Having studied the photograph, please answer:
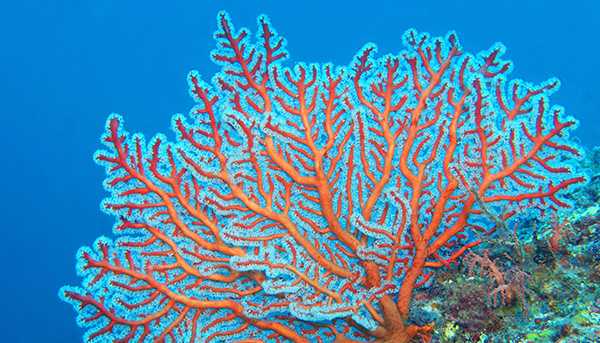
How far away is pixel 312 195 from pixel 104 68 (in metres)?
98.1

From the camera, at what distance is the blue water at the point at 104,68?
4869 centimetres

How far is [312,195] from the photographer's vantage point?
3.66m

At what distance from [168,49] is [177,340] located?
4016 inches

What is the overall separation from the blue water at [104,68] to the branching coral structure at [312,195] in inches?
1605

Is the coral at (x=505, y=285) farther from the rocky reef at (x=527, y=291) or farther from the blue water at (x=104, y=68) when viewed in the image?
the blue water at (x=104, y=68)

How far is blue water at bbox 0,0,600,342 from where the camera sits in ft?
160

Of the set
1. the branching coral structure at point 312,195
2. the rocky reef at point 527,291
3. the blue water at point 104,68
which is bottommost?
the rocky reef at point 527,291

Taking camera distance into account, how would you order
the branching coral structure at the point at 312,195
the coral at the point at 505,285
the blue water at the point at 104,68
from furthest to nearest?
the blue water at the point at 104,68
the branching coral structure at the point at 312,195
the coral at the point at 505,285

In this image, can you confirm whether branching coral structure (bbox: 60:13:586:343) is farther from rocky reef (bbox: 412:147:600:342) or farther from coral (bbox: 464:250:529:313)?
coral (bbox: 464:250:529:313)

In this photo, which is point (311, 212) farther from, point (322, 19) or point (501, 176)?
point (322, 19)

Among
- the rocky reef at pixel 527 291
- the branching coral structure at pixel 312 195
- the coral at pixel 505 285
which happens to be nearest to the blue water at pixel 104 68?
the branching coral structure at pixel 312 195

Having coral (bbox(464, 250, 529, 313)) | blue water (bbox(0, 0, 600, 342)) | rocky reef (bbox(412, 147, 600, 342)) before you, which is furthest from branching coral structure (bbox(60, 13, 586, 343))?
blue water (bbox(0, 0, 600, 342))

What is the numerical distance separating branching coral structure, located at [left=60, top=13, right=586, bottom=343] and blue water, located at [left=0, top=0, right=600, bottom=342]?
4077cm

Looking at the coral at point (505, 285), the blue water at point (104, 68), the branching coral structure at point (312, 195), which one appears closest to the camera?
the coral at point (505, 285)
